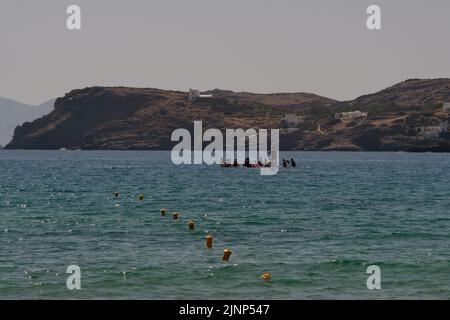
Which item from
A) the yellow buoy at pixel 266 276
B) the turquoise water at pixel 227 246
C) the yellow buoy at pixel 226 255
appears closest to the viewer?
the turquoise water at pixel 227 246

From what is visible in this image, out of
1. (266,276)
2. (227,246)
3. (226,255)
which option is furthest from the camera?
(227,246)

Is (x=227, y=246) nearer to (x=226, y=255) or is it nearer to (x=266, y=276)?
(x=226, y=255)

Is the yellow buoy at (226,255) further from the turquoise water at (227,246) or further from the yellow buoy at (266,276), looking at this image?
the yellow buoy at (266,276)

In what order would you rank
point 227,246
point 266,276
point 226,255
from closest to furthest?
point 266,276 → point 226,255 → point 227,246

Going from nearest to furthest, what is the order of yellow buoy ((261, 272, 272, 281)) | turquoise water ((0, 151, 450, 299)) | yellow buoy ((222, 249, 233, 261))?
turquoise water ((0, 151, 450, 299)) → yellow buoy ((261, 272, 272, 281)) → yellow buoy ((222, 249, 233, 261))

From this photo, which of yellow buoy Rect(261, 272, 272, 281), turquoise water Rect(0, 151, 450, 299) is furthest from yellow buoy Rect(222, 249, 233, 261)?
yellow buoy Rect(261, 272, 272, 281)

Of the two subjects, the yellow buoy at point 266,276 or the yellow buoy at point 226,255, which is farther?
the yellow buoy at point 226,255

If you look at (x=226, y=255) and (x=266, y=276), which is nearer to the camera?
(x=266, y=276)

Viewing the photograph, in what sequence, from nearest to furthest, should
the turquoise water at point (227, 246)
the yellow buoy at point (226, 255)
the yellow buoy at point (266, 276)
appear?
the turquoise water at point (227, 246), the yellow buoy at point (266, 276), the yellow buoy at point (226, 255)

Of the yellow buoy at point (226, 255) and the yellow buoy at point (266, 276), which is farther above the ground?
the yellow buoy at point (226, 255)

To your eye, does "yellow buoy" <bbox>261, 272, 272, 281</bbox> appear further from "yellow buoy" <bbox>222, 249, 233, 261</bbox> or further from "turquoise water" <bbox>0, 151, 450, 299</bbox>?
"yellow buoy" <bbox>222, 249, 233, 261</bbox>

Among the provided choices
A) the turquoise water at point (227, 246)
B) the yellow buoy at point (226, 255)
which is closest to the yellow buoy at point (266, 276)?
the turquoise water at point (227, 246)

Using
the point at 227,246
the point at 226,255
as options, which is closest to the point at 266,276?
the point at 226,255
